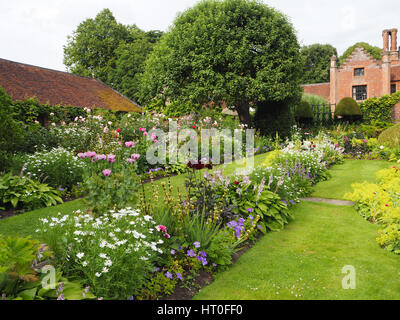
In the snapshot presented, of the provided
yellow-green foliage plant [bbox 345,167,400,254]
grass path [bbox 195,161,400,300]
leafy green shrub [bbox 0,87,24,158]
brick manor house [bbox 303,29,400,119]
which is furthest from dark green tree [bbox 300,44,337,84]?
leafy green shrub [bbox 0,87,24,158]

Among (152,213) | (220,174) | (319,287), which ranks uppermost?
(220,174)

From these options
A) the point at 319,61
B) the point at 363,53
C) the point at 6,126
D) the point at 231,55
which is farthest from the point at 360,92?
the point at 6,126

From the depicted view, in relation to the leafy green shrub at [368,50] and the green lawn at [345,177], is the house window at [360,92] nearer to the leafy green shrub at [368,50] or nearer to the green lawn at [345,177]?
the leafy green shrub at [368,50]

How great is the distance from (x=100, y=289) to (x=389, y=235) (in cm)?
378

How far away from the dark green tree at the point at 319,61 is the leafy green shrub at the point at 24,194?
4044 centimetres

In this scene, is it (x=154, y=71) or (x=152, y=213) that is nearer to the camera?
(x=152, y=213)

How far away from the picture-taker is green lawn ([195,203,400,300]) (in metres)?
3.22

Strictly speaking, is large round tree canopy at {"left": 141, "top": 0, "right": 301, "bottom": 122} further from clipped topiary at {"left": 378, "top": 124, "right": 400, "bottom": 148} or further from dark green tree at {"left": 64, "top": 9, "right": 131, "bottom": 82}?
dark green tree at {"left": 64, "top": 9, "right": 131, "bottom": 82}

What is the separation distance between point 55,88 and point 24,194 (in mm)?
14475

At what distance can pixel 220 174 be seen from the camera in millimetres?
5176

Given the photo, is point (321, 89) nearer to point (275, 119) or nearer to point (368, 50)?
point (368, 50)
